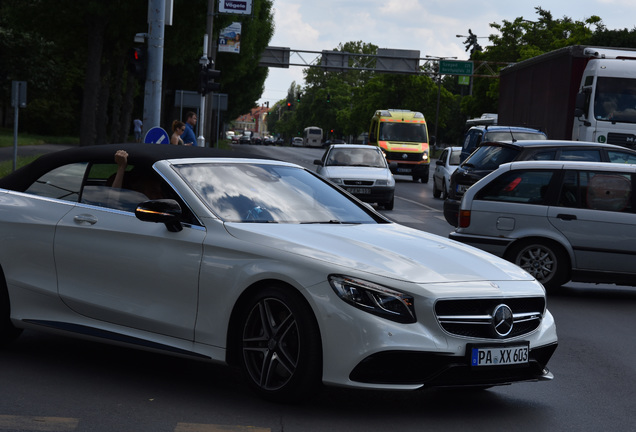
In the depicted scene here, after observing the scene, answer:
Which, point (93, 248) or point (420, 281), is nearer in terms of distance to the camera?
point (420, 281)

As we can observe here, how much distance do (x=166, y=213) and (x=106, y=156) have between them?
3.51 feet

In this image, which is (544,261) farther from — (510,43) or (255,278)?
(510,43)

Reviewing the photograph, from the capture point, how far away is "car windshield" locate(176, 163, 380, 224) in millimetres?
6527

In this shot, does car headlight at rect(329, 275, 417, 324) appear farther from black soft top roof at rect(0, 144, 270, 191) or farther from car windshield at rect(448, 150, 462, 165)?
car windshield at rect(448, 150, 462, 165)

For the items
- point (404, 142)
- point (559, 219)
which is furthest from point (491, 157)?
point (404, 142)

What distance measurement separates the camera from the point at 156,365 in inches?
278

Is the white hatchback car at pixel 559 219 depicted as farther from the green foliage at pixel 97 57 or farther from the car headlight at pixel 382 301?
the green foliage at pixel 97 57

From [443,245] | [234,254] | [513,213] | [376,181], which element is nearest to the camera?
[234,254]

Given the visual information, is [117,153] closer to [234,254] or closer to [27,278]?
[27,278]

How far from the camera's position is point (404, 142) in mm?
43719

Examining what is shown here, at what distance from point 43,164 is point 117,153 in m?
0.74

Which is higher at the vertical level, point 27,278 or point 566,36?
point 566,36

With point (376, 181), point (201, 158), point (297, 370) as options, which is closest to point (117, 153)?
point (201, 158)

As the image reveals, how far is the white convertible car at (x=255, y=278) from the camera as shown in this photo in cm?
563
